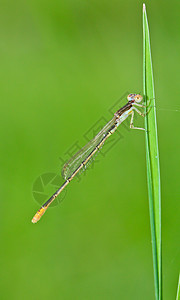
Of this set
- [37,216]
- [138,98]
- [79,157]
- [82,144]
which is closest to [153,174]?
[138,98]

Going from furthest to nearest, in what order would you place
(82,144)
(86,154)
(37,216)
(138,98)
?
1. (82,144)
2. (86,154)
3. (37,216)
4. (138,98)

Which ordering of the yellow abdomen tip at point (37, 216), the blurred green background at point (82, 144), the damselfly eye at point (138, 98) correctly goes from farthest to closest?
the blurred green background at point (82, 144)
the yellow abdomen tip at point (37, 216)
the damselfly eye at point (138, 98)

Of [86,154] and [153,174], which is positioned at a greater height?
[86,154]

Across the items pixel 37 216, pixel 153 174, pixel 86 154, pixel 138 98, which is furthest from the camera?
pixel 86 154

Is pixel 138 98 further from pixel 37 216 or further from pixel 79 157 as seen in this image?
pixel 37 216

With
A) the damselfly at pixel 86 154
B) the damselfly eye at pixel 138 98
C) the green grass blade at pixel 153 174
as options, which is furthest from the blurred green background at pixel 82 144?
the green grass blade at pixel 153 174

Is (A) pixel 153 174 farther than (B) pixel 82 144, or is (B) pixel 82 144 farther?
(B) pixel 82 144

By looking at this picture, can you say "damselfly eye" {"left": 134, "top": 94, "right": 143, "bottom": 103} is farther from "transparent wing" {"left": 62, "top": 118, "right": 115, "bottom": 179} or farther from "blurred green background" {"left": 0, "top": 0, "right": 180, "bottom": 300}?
"blurred green background" {"left": 0, "top": 0, "right": 180, "bottom": 300}

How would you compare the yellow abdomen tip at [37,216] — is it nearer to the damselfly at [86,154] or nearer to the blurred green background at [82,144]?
the damselfly at [86,154]

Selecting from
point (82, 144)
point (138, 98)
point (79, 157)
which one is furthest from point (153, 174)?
point (82, 144)
